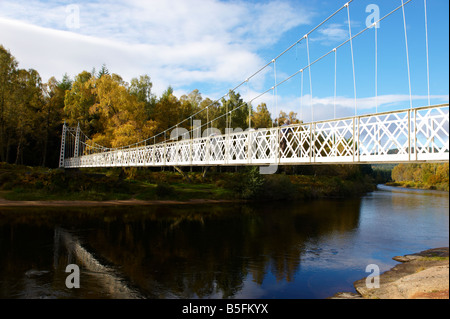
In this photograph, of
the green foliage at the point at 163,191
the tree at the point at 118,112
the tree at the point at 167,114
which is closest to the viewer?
the green foliage at the point at 163,191

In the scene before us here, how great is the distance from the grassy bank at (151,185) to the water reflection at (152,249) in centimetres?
425

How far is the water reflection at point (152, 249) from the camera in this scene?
34.0ft

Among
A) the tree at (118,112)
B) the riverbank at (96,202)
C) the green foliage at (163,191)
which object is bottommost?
the riverbank at (96,202)

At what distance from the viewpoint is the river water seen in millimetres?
10375

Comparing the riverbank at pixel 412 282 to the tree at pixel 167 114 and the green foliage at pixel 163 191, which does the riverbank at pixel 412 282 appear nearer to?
the green foliage at pixel 163 191

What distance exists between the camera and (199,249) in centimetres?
1502

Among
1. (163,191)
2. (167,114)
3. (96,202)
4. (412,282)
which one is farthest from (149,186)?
(412,282)

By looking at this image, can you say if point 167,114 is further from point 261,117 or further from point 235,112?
point 261,117

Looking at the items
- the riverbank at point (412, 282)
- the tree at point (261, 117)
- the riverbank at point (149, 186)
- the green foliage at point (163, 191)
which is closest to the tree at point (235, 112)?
the tree at point (261, 117)

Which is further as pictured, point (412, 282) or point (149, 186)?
point (149, 186)

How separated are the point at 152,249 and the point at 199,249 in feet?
7.03
